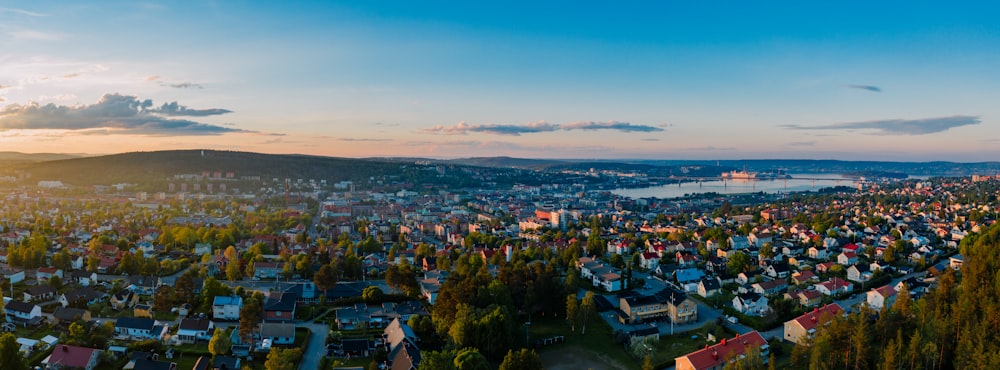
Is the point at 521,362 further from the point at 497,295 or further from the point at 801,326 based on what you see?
the point at 801,326

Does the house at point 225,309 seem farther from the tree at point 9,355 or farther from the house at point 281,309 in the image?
the tree at point 9,355

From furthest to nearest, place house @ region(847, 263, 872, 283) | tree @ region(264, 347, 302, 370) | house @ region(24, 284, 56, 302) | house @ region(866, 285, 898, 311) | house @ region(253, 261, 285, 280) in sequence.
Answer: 1. house @ region(253, 261, 285, 280)
2. house @ region(847, 263, 872, 283)
3. house @ region(866, 285, 898, 311)
4. house @ region(24, 284, 56, 302)
5. tree @ region(264, 347, 302, 370)

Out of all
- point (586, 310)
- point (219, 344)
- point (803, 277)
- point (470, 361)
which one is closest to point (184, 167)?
point (219, 344)

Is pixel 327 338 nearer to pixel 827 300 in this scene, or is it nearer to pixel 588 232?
pixel 827 300

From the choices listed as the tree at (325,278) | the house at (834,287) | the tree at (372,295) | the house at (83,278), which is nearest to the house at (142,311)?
the tree at (325,278)

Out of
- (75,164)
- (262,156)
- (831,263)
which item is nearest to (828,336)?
(831,263)

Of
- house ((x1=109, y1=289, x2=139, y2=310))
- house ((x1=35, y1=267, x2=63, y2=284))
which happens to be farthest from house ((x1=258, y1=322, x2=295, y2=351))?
house ((x1=35, y1=267, x2=63, y2=284))

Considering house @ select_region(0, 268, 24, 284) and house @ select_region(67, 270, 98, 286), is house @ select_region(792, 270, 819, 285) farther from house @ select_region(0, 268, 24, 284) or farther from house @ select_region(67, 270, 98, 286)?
house @ select_region(0, 268, 24, 284)
